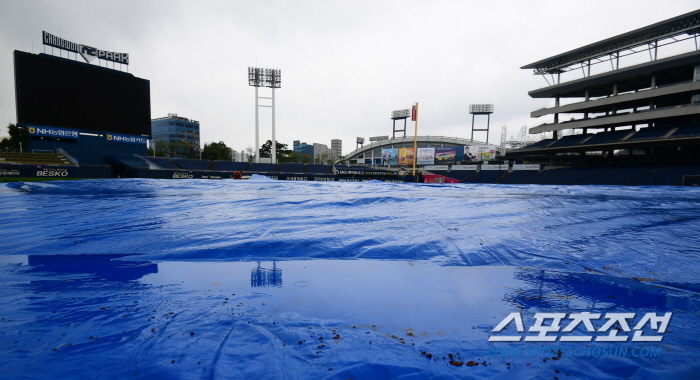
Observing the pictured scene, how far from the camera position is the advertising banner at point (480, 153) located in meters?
36.4

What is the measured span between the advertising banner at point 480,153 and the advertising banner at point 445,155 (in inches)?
69.4

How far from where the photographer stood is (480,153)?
36.8m

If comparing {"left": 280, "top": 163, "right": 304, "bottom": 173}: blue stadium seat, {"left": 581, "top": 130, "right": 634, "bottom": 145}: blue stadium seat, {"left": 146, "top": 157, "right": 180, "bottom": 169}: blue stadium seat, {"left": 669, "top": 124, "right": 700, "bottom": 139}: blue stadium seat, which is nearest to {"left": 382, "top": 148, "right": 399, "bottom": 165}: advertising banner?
{"left": 280, "top": 163, "right": 304, "bottom": 173}: blue stadium seat

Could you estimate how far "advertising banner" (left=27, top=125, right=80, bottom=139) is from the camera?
1991 cm

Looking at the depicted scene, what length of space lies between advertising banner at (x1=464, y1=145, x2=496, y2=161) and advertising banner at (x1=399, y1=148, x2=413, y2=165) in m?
7.70

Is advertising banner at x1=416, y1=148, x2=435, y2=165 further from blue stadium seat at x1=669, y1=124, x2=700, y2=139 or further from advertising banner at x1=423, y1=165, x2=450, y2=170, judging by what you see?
blue stadium seat at x1=669, y1=124, x2=700, y2=139

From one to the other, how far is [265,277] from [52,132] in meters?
29.0

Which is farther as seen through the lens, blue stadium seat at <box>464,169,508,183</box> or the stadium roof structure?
blue stadium seat at <box>464,169,508,183</box>

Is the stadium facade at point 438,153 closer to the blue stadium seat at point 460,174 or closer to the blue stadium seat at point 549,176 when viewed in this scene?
the blue stadium seat at point 460,174

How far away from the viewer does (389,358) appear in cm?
127

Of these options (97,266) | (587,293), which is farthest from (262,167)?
(587,293)

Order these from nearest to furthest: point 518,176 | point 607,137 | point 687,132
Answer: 1. point 687,132
2. point 607,137
3. point 518,176

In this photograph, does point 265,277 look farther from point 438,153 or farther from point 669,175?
point 438,153

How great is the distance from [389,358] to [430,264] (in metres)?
1.54
